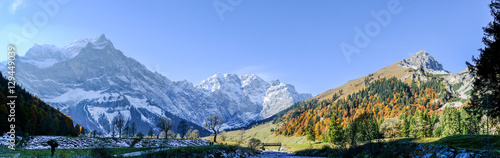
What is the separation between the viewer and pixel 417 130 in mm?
126875

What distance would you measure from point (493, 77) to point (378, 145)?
67.6 feet

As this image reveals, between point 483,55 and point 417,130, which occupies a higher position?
point 483,55

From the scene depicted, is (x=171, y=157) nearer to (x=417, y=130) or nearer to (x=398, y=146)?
(x=398, y=146)

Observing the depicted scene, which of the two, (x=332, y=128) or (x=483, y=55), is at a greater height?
(x=483, y=55)

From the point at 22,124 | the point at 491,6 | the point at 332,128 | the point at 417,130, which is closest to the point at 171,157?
the point at 491,6

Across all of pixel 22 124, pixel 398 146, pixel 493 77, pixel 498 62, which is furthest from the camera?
pixel 22 124

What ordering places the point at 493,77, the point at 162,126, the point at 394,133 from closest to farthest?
the point at 493,77, the point at 162,126, the point at 394,133

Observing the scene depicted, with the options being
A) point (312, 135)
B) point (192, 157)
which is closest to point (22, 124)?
point (192, 157)

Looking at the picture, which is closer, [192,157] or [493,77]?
[493,77]

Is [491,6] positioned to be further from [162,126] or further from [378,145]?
[162,126]

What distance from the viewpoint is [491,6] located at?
28.3 meters

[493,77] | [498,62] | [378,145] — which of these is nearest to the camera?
[498,62]

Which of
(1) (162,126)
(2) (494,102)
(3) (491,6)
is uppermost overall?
(3) (491,6)

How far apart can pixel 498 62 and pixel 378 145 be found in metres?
23.1
